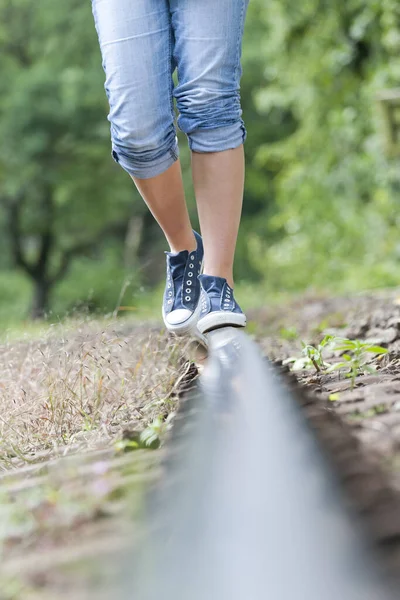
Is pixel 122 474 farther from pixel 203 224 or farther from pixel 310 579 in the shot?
pixel 203 224

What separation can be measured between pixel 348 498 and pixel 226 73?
1600mm

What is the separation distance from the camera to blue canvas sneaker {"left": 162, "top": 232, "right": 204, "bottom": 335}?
96.9 inches

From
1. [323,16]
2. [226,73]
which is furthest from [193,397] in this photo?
[323,16]

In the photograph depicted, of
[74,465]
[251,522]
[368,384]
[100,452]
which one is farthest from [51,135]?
[251,522]

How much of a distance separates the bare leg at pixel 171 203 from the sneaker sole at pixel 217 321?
33 centimetres

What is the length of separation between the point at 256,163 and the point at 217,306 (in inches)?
696

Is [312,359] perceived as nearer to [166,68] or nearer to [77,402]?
[77,402]

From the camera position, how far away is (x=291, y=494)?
1091 mm

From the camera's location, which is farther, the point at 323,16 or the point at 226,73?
the point at 323,16

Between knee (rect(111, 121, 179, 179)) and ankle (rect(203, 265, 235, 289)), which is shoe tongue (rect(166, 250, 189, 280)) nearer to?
ankle (rect(203, 265, 235, 289))

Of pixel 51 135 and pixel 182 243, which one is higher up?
pixel 182 243

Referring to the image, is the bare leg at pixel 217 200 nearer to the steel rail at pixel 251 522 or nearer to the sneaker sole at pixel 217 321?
the sneaker sole at pixel 217 321

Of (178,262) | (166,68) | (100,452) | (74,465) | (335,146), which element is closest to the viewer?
(74,465)

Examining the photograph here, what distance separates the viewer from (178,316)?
2.47 meters
